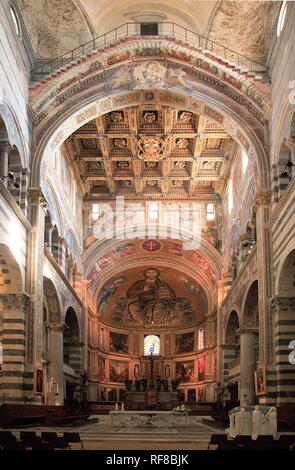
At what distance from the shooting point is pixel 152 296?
162ft

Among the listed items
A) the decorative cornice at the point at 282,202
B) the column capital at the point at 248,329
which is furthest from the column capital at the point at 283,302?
the column capital at the point at 248,329

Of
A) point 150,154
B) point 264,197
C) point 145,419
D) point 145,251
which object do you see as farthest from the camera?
point 145,251

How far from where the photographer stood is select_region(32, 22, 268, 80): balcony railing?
87.8ft

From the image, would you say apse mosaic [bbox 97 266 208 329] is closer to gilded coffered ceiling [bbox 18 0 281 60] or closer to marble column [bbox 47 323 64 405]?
marble column [bbox 47 323 64 405]

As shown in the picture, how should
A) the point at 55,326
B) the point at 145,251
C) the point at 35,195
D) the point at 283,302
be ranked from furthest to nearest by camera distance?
the point at 145,251 → the point at 55,326 → the point at 35,195 → the point at 283,302

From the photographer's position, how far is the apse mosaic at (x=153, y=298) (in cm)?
4694

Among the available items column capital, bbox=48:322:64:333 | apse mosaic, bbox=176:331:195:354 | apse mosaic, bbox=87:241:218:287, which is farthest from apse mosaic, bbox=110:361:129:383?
column capital, bbox=48:322:64:333

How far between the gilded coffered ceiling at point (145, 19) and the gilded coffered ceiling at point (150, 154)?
16.2 ft

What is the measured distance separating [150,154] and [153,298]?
639 inches

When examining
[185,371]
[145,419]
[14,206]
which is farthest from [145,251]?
[14,206]

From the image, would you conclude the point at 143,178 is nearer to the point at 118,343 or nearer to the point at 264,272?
the point at 118,343

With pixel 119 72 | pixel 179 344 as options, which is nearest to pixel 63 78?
pixel 119 72

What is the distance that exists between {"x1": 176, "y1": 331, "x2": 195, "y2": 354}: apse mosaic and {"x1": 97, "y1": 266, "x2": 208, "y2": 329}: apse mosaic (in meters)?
0.78

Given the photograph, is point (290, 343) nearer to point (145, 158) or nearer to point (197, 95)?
point (197, 95)
